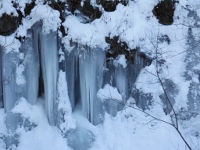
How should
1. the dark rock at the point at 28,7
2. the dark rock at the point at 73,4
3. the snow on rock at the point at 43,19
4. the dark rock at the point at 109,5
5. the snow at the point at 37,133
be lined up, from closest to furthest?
the snow at the point at 37,133 < the snow on rock at the point at 43,19 < the dark rock at the point at 28,7 < the dark rock at the point at 73,4 < the dark rock at the point at 109,5

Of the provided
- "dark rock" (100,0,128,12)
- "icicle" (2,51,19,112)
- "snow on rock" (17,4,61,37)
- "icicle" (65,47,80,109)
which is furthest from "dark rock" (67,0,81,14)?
"icicle" (2,51,19,112)

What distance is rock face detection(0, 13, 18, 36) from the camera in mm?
3850

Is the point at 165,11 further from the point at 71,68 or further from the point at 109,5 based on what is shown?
the point at 71,68

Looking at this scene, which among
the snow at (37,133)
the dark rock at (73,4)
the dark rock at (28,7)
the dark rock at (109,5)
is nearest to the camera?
the snow at (37,133)

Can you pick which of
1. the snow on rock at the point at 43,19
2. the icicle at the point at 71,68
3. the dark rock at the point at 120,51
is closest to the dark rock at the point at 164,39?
the dark rock at the point at 120,51

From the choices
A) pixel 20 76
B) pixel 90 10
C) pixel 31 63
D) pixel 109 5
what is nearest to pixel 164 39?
pixel 109 5

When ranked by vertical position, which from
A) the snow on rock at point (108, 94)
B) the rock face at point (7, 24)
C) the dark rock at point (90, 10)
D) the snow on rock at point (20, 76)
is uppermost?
the dark rock at point (90, 10)

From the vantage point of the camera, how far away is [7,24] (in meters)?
3.87

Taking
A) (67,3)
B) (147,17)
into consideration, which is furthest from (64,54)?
(147,17)

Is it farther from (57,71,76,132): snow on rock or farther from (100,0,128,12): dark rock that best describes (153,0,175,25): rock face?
(57,71,76,132): snow on rock

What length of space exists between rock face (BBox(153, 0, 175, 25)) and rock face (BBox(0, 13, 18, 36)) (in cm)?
213

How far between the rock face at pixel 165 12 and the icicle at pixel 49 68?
1.72 m

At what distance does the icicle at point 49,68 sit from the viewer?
3797mm

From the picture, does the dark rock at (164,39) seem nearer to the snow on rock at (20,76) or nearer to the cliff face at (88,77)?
the cliff face at (88,77)
